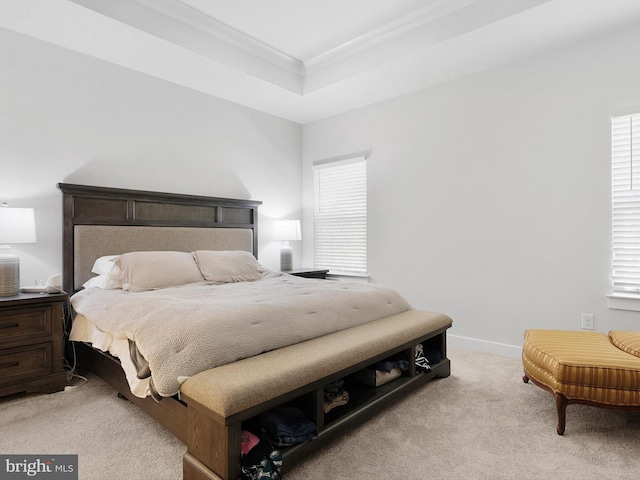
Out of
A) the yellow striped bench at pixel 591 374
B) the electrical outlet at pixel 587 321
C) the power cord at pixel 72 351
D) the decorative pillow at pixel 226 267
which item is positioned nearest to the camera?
the yellow striped bench at pixel 591 374

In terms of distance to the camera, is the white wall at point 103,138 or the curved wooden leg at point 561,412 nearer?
the curved wooden leg at point 561,412

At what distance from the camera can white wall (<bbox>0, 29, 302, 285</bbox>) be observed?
9.57 ft

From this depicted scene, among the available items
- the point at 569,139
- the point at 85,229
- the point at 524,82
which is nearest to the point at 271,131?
the point at 85,229

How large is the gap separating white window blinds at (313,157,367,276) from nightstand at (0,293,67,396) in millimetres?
2918

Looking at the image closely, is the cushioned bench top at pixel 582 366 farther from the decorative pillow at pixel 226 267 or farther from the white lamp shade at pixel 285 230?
the white lamp shade at pixel 285 230

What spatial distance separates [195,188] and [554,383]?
11.5ft

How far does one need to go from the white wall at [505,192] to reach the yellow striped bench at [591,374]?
1016 mm

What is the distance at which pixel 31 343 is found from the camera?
251cm

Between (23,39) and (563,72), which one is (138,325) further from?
(563,72)

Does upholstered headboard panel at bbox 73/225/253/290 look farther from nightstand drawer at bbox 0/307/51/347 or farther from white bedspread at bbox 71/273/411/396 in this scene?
nightstand drawer at bbox 0/307/51/347

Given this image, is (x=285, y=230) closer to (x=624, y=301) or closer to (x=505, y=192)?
(x=505, y=192)

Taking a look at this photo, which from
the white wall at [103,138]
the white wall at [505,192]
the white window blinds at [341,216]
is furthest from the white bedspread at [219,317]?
the white window blinds at [341,216]

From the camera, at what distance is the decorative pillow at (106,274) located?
287 cm

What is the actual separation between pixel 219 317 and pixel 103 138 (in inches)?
96.0
